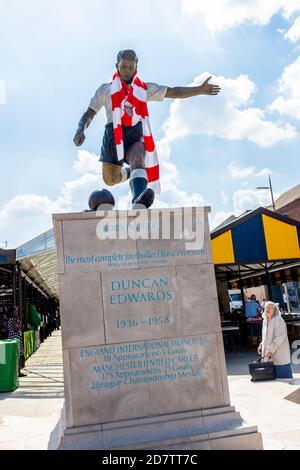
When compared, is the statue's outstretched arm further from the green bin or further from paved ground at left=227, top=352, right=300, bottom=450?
the green bin

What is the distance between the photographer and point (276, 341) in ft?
26.9

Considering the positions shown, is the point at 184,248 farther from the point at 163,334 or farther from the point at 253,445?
the point at 253,445

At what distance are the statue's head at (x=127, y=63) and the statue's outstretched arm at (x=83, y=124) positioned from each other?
57 centimetres

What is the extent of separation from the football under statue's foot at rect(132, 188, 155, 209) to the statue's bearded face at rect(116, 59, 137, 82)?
1471mm

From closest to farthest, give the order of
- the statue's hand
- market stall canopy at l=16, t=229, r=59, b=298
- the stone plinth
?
the stone plinth → the statue's hand → market stall canopy at l=16, t=229, r=59, b=298

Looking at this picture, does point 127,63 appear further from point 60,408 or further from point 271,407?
point 60,408

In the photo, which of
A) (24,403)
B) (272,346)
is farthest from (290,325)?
(24,403)

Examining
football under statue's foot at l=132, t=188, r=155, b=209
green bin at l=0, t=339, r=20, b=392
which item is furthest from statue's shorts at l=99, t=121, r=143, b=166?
green bin at l=0, t=339, r=20, b=392

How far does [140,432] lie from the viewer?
12.3 feet

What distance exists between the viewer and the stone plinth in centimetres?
379

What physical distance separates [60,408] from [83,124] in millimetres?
4442

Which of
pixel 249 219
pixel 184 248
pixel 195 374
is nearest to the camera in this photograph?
pixel 195 374

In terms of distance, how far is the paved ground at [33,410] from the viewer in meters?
5.00
